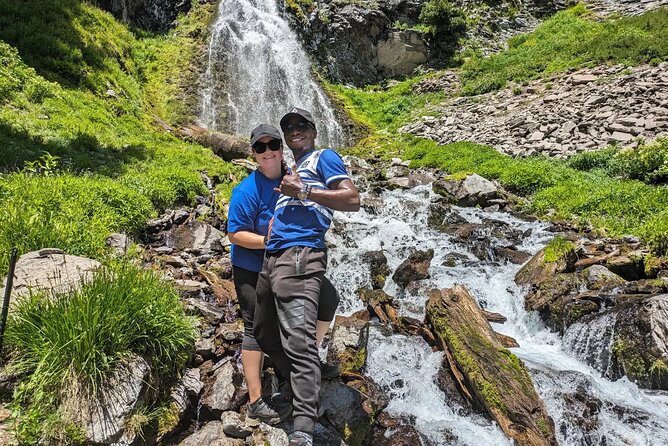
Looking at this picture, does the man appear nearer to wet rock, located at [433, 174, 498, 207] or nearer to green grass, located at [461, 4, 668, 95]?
wet rock, located at [433, 174, 498, 207]

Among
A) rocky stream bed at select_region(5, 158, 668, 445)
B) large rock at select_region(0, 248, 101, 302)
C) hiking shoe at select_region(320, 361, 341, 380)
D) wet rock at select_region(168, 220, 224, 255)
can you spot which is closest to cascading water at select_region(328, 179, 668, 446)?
rocky stream bed at select_region(5, 158, 668, 445)

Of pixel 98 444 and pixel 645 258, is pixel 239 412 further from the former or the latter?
pixel 645 258

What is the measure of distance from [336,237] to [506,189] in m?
7.32

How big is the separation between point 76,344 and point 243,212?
5.86 ft

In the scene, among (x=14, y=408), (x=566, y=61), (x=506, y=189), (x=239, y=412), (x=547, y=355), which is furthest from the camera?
(x=566, y=61)

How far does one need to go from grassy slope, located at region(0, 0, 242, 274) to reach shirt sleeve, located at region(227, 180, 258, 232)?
2.64 metres

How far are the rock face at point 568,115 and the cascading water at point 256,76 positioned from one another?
7.83 m

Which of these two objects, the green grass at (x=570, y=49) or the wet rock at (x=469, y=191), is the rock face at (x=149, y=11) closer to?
the green grass at (x=570, y=49)

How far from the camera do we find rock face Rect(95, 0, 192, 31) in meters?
24.3

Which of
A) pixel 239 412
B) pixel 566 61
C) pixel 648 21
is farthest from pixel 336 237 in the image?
pixel 648 21

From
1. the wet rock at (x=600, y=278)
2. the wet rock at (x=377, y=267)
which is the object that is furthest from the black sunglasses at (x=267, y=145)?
the wet rock at (x=600, y=278)

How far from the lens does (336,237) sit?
10312 mm

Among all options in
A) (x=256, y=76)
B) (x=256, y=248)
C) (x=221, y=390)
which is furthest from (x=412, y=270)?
(x=256, y=76)

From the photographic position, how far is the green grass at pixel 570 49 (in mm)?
20438
